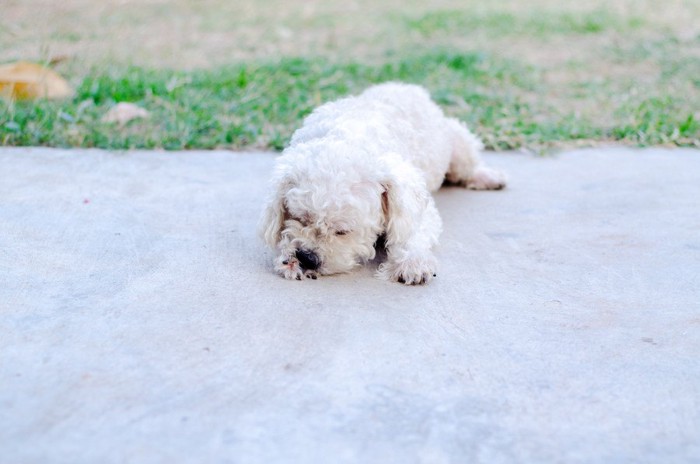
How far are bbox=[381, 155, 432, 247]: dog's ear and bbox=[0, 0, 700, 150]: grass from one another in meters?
2.28

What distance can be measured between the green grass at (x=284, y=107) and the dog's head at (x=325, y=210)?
2.28 m

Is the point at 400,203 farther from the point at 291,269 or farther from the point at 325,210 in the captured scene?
the point at 291,269

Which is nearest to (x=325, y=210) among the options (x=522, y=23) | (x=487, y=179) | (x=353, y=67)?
(x=487, y=179)

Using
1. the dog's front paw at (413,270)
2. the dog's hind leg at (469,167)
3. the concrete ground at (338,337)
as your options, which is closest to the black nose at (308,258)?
the concrete ground at (338,337)

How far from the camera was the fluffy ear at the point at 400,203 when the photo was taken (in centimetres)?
421

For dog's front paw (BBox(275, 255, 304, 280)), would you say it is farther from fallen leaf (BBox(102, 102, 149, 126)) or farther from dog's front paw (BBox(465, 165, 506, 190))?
fallen leaf (BBox(102, 102, 149, 126))

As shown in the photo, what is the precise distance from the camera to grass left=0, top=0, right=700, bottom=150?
668 cm

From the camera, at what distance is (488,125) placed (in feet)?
23.0

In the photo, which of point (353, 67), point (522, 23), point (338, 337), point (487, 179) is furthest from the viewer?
point (522, 23)

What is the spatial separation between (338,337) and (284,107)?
4.11 metres

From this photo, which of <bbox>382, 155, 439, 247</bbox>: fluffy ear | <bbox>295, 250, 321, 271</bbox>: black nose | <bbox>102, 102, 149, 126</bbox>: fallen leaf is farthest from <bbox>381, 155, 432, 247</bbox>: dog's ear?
<bbox>102, 102, 149, 126</bbox>: fallen leaf

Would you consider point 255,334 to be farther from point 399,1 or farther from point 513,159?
point 399,1

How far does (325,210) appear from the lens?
4035mm

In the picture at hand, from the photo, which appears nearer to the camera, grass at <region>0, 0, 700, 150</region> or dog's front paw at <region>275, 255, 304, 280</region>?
dog's front paw at <region>275, 255, 304, 280</region>
